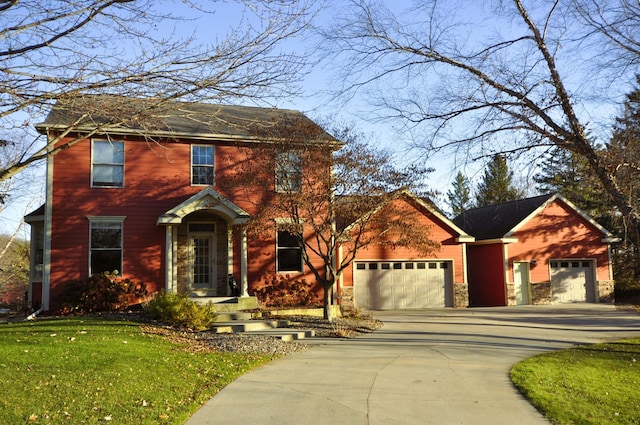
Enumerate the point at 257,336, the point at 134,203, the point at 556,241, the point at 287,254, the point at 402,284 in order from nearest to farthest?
the point at 257,336
the point at 134,203
the point at 287,254
the point at 402,284
the point at 556,241

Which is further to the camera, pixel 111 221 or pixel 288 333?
→ pixel 111 221

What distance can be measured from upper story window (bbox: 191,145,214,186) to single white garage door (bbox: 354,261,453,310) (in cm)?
705

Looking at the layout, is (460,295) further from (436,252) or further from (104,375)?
(104,375)

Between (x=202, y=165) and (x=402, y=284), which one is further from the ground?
(x=202, y=165)

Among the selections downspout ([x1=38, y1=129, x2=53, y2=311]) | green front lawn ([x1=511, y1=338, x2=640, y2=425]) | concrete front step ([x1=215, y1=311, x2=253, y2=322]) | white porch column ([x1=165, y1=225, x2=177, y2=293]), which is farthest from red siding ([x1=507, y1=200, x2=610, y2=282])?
downspout ([x1=38, y1=129, x2=53, y2=311])

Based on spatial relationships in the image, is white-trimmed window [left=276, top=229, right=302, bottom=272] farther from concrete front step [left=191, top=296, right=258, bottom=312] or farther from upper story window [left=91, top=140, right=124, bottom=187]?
upper story window [left=91, top=140, right=124, bottom=187]

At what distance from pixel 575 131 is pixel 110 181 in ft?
48.8

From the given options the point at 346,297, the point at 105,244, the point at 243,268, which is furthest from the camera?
the point at 346,297

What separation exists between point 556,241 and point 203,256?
16388 mm

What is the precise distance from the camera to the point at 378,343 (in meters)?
12.6

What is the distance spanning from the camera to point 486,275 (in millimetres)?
25453

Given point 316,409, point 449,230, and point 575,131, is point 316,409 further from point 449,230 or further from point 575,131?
point 449,230

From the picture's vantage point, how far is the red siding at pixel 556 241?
24.7 meters

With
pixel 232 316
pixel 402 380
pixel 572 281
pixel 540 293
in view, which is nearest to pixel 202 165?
pixel 232 316
